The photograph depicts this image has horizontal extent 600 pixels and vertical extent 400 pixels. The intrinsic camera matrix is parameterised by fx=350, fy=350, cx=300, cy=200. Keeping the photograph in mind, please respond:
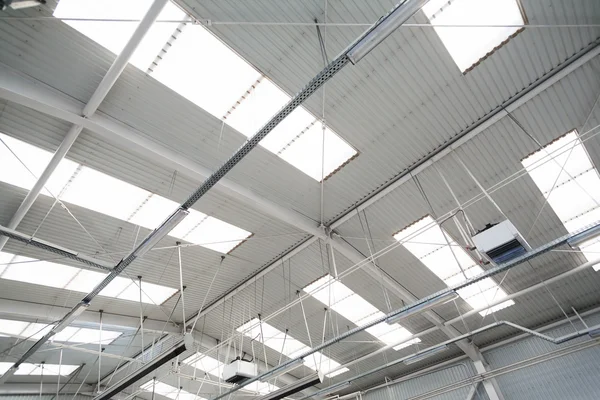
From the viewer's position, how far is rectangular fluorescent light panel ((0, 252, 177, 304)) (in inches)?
506

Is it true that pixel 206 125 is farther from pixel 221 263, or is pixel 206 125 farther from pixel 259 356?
pixel 259 356

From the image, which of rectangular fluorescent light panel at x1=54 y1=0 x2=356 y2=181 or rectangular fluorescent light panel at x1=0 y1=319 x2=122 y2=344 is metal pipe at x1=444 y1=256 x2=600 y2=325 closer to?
rectangular fluorescent light panel at x1=54 y1=0 x2=356 y2=181

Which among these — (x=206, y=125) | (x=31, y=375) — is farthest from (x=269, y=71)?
(x=31, y=375)

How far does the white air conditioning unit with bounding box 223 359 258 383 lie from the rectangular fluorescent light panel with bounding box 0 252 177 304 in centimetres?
441

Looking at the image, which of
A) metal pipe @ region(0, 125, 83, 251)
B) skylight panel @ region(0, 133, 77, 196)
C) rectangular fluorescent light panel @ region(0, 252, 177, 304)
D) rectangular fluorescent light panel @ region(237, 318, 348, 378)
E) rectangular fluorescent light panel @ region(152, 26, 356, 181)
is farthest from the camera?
rectangular fluorescent light panel @ region(237, 318, 348, 378)

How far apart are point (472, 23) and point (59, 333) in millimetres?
20782

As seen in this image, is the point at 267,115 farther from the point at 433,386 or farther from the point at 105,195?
the point at 433,386

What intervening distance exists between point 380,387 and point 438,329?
7.53m

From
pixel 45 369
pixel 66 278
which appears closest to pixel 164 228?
pixel 66 278

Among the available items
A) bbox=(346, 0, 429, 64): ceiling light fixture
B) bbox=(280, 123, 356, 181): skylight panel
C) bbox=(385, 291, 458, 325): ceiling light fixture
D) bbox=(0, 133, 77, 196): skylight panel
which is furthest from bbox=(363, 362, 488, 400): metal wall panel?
bbox=(0, 133, 77, 196): skylight panel

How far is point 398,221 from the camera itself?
1302 cm

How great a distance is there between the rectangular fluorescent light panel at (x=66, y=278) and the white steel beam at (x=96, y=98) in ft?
6.29

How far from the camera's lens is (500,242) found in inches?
331

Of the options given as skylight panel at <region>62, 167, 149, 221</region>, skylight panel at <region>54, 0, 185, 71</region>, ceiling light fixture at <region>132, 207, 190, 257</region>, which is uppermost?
skylight panel at <region>54, 0, 185, 71</region>
